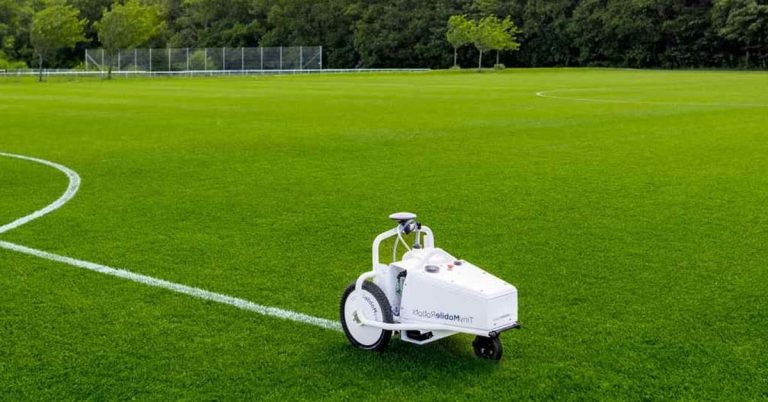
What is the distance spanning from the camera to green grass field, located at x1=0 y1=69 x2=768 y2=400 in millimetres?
3719

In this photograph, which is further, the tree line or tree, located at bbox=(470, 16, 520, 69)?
the tree line

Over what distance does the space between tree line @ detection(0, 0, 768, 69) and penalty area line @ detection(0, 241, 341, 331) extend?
64.1 m

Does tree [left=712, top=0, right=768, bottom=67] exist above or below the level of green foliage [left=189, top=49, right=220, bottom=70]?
above

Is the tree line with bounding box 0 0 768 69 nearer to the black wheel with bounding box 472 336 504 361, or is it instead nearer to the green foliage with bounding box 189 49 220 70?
the green foliage with bounding box 189 49 220 70

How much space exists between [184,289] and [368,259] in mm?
1321

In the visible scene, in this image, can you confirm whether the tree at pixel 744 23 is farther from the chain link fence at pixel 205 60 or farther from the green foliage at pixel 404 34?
the chain link fence at pixel 205 60

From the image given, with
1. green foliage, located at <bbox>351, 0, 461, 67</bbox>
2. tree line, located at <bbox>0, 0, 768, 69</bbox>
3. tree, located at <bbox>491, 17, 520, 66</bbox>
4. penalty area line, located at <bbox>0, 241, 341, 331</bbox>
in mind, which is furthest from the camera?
green foliage, located at <bbox>351, 0, 461, 67</bbox>

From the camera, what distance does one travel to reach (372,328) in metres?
3.92

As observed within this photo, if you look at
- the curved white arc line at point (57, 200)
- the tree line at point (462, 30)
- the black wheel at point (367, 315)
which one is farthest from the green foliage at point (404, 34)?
the black wheel at point (367, 315)

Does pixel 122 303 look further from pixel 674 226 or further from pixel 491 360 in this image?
pixel 674 226

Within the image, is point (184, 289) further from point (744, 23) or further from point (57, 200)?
point (744, 23)

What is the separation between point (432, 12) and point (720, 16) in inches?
1055

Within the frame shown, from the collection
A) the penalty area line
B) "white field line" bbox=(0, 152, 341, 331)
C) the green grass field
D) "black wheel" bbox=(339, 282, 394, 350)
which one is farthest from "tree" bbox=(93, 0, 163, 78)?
"black wheel" bbox=(339, 282, 394, 350)

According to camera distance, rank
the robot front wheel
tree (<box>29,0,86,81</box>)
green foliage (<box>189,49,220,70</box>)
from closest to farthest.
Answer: the robot front wheel, tree (<box>29,0,86,81</box>), green foliage (<box>189,49,220,70</box>)
